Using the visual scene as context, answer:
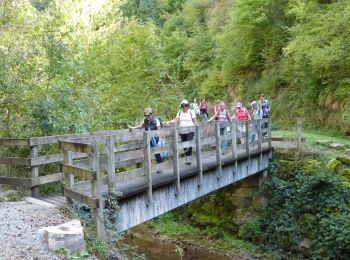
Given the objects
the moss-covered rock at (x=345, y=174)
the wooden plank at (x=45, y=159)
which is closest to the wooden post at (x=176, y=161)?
the wooden plank at (x=45, y=159)

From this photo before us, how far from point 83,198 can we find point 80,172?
0.45 meters

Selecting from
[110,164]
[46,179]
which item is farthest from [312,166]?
[46,179]

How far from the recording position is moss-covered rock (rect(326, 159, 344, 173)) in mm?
13555

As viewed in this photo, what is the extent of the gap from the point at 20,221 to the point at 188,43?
29.5 metres

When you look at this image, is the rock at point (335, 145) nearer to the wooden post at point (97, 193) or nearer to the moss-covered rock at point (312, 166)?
the moss-covered rock at point (312, 166)

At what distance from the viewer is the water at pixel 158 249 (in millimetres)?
13820

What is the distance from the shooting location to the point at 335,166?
1359 centimetres

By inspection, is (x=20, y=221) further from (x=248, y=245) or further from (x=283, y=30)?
(x=283, y=30)

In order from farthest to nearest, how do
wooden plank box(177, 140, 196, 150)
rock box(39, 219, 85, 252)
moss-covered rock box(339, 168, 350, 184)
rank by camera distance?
moss-covered rock box(339, 168, 350, 184)
wooden plank box(177, 140, 196, 150)
rock box(39, 219, 85, 252)

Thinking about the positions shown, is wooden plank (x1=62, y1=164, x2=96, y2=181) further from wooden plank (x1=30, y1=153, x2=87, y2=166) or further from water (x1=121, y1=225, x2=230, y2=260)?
water (x1=121, y1=225, x2=230, y2=260)

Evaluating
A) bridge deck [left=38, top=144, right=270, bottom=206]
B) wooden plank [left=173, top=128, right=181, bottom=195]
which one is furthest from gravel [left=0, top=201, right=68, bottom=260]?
wooden plank [left=173, top=128, right=181, bottom=195]

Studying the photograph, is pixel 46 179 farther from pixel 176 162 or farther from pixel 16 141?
pixel 176 162

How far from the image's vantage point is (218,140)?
37.8 feet

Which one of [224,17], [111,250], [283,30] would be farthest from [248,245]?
[224,17]
